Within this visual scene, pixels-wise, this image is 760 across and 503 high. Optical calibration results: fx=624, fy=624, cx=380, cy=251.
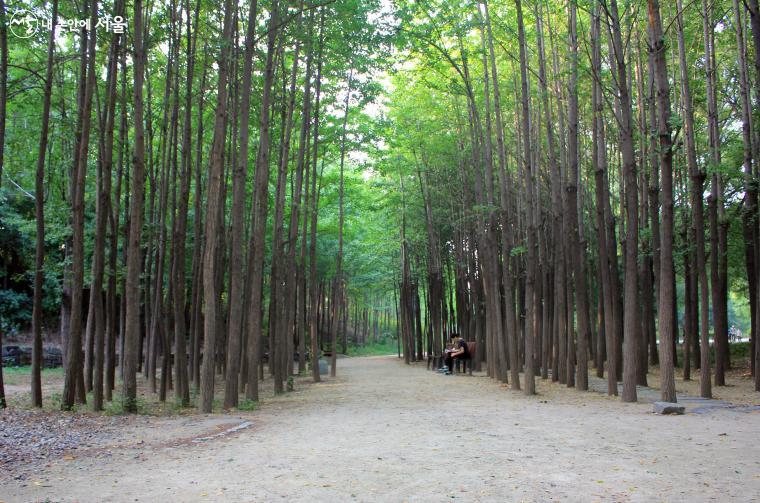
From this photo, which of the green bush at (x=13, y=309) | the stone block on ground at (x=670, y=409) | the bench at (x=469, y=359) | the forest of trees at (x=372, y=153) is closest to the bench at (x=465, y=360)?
the bench at (x=469, y=359)

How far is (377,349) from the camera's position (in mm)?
56000

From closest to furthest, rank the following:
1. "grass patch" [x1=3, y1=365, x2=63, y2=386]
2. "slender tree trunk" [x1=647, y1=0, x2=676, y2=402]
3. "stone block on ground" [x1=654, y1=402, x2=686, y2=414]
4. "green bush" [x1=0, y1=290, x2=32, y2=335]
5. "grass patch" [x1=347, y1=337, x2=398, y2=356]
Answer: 1. "stone block on ground" [x1=654, y1=402, x2=686, y2=414]
2. "slender tree trunk" [x1=647, y1=0, x2=676, y2=402]
3. "grass patch" [x1=3, y1=365, x2=63, y2=386]
4. "green bush" [x1=0, y1=290, x2=32, y2=335]
5. "grass patch" [x1=347, y1=337, x2=398, y2=356]

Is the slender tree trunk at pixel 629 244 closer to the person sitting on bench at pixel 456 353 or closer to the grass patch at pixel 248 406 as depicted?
the grass patch at pixel 248 406

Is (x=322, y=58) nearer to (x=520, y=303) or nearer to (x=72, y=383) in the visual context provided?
(x=72, y=383)

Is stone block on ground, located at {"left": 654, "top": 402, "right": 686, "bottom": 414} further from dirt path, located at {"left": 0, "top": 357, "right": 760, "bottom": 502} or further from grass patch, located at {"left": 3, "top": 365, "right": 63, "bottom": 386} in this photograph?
grass patch, located at {"left": 3, "top": 365, "right": 63, "bottom": 386}

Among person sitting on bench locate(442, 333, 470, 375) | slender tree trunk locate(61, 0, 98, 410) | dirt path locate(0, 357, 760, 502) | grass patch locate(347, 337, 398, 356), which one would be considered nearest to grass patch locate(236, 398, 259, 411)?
dirt path locate(0, 357, 760, 502)

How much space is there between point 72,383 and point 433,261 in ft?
60.0

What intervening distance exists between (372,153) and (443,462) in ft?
53.8

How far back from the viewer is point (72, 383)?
428 inches

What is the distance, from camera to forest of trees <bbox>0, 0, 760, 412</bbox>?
1112 cm

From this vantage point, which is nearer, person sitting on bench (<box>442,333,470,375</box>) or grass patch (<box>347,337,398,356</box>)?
person sitting on bench (<box>442,333,470,375</box>)

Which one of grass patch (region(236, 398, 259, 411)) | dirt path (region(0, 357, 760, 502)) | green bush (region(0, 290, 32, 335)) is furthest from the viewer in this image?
green bush (region(0, 290, 32, 335))

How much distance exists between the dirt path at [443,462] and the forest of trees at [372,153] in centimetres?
292

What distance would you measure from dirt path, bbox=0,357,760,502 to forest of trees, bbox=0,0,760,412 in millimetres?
2924
